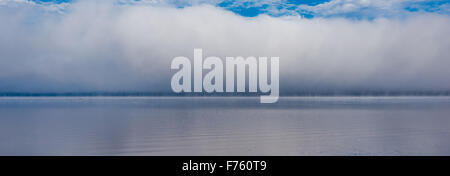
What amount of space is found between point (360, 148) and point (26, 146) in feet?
64.4

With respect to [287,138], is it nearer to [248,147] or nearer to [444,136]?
[248,147]

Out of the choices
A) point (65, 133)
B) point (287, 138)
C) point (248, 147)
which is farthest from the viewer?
point (65, 133)
